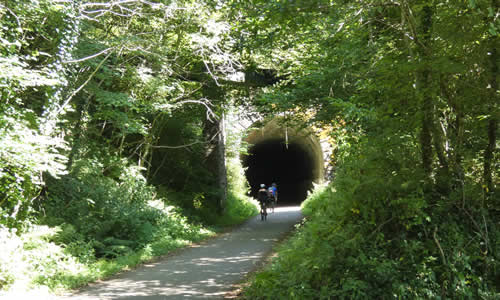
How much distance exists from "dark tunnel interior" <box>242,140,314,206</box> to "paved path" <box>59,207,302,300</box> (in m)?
19.5

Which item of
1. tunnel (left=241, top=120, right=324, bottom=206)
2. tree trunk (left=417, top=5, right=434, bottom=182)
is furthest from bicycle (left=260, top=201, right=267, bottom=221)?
tree trunk (left=417, top=5, right=434, bottom=182)

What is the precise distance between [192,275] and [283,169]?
106 feet

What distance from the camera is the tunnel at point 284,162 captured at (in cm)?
2736

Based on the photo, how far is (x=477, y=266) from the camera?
5426 millimetres

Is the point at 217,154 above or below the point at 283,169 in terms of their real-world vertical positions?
above

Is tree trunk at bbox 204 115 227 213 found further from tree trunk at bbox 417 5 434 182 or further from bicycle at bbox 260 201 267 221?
tree trunk at bbox 417 5 434 182

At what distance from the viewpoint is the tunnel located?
27.4 metres

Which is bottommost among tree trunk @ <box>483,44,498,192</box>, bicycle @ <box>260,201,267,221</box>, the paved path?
the paved path

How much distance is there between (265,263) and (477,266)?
4578 millimetres

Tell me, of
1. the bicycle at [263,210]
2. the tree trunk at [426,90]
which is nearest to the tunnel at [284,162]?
the bicycle at [263,210]

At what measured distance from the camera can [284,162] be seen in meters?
39.3

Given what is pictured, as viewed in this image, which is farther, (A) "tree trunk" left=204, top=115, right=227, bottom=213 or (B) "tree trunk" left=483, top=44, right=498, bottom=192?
(A) "tree trunk" left=204, top=115, right=227, bottom=213

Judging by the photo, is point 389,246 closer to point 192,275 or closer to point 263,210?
point 192,275

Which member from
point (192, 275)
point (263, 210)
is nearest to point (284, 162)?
point (263, 210)
